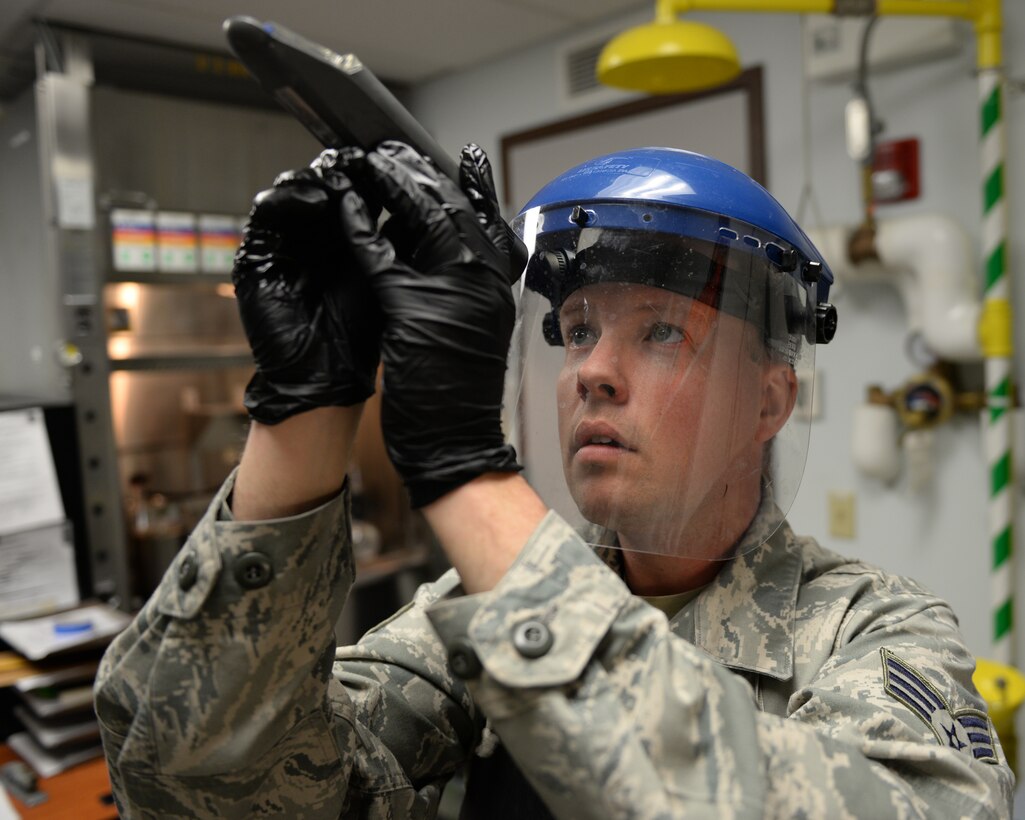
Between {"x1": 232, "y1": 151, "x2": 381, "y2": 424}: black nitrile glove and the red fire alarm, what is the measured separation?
1.90 meters

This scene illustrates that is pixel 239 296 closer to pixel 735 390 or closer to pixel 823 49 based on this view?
pixel 735 390

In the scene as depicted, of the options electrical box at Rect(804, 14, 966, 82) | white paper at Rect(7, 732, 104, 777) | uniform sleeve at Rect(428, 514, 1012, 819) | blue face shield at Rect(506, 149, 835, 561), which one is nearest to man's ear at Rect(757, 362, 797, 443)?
blue face shield at Rect(506, 149, 835, 561)

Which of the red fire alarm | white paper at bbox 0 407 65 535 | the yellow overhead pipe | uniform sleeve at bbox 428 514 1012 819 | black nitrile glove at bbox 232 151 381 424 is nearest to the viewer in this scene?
uniform sleeve at bbox 428 514 1012 819

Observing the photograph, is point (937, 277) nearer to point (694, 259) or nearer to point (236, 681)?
point (694, 259)

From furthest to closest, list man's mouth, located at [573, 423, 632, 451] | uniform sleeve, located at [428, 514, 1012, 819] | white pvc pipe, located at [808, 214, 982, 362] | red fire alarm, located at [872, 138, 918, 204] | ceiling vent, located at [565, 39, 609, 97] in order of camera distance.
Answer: ceiling vent, located at [565, 39, 609, 97], red fire alarm, located at [872, 138, 918, 204], white pvc pipe, located at [808, 214, 982, 362], man's mouth, located at [573, 423, 632, 451], uniform sleeve, located at [428, 514, 1012, 819]

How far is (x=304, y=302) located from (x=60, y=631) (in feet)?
5.89

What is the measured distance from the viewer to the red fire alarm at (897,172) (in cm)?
225

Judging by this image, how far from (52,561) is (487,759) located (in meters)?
1.92

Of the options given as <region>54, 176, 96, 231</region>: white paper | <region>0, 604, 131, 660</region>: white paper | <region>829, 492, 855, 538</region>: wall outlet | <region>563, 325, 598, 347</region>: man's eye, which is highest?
<region>54, 176, 96, 231</region>: white paper

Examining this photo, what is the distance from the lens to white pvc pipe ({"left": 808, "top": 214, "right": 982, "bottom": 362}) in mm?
2072

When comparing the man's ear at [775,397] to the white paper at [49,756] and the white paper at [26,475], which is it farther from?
the white paper at [26,475]

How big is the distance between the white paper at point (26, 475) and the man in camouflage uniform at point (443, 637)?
184 centimetres

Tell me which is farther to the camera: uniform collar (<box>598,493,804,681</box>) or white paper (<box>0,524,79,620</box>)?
white paper (<box>0,524,79,620</box>)

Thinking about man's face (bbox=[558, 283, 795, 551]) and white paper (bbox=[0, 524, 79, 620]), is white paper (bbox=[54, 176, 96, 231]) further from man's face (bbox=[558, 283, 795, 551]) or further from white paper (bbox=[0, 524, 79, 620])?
man's face (bbox=[558, 283, 795, 551])
